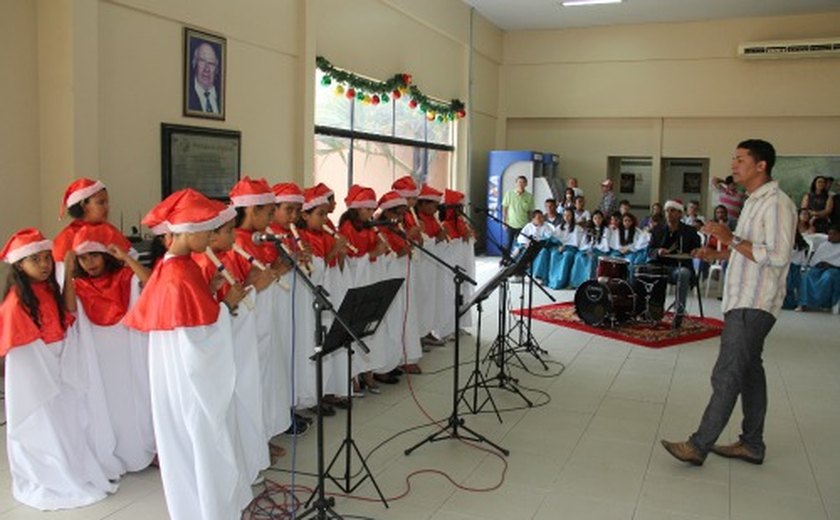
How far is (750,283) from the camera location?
13.1ft

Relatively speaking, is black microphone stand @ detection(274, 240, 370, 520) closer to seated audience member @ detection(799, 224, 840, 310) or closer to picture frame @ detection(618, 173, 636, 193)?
seated audience member @ detection(799, 224, 840, 310)

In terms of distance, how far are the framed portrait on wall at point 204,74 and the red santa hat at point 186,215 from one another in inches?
156

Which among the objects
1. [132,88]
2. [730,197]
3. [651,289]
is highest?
[132,88]

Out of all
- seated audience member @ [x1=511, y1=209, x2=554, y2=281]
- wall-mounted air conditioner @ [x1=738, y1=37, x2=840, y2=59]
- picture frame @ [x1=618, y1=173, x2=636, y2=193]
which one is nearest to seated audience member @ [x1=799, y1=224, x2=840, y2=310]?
seated audience member @ [x1=511, y1=209, x2=554, y2=281]

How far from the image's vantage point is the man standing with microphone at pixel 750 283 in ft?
12.9

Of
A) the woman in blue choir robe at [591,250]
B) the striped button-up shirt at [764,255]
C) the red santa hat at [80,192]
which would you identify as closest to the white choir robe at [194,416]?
the red santa hat at [80,192]

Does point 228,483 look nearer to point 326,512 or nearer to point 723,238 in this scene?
point 326,512

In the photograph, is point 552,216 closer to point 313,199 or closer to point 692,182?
point 692,182

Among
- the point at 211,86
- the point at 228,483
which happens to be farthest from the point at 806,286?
the point at 228,483

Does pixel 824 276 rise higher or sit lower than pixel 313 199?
lower

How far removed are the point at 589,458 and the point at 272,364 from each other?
202 cm

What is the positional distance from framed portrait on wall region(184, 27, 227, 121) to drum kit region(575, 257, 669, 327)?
445cm

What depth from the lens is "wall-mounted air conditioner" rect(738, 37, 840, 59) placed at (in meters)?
12.8

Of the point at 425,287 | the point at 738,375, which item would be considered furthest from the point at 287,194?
the point at 738,375
